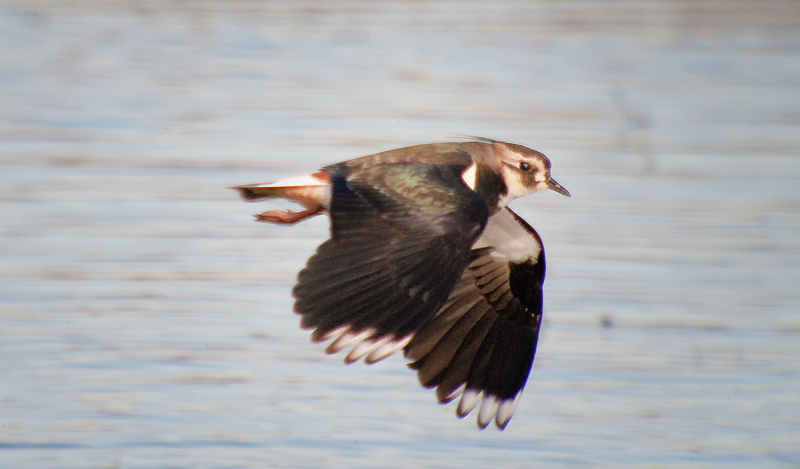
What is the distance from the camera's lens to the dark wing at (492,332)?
3.67 feet

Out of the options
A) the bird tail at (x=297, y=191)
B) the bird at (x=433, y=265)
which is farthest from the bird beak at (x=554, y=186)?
the bird tail at (x=297, y=191)

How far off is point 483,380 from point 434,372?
57 mm

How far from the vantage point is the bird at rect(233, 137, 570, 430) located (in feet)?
2.89

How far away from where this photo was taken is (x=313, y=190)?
1085 millimetres

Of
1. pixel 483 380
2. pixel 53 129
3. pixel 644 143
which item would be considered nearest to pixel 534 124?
pixel 644 143

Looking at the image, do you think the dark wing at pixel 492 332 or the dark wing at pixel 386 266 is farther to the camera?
the dark wing at pixel 492 332

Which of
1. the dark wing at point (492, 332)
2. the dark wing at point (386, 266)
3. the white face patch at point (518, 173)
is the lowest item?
the dark wing at point (492, 332)

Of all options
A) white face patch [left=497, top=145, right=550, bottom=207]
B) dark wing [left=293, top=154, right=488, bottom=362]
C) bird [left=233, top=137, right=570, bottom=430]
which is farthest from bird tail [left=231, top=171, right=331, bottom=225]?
white face patch [left=497, top=145, right=550, bottom=207]

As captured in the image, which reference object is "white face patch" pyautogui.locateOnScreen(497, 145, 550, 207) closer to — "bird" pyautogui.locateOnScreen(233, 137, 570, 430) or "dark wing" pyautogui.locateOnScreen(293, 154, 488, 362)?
"bird" pyautogui.locateOnScreen(233, 137, 570, 430)

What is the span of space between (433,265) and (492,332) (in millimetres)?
298

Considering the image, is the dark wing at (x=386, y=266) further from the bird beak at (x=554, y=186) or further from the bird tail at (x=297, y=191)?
the bird beak at (x=554, y=186)

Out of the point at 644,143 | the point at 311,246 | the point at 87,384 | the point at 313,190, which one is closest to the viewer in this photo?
the point at 313,190

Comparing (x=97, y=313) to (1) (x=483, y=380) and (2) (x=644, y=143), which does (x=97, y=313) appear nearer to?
(1) (x=483, y=380)

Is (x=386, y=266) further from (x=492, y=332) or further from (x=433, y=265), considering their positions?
(x=492, y=332)
